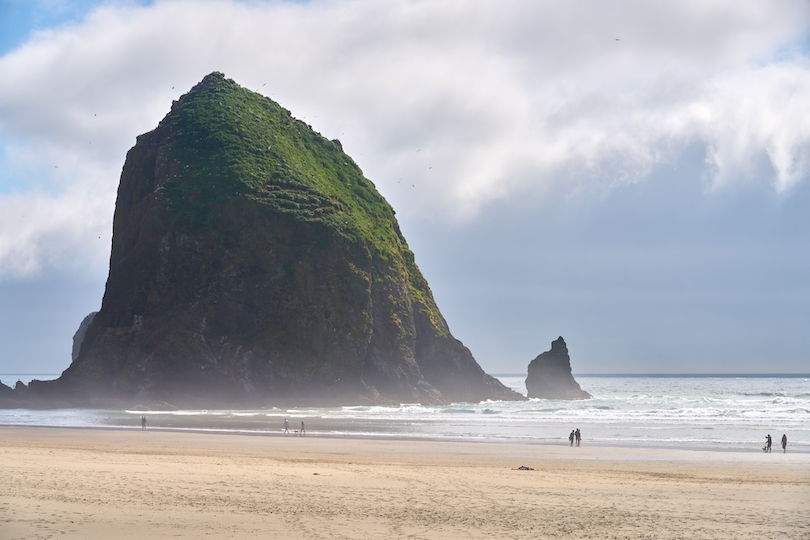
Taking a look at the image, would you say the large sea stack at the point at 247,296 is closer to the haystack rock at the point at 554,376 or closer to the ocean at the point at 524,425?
the ocean at the point at 524,425

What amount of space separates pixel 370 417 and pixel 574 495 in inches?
1566

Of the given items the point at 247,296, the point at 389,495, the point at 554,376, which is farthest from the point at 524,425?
the point at 554,376

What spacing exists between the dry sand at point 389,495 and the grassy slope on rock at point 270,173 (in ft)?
184

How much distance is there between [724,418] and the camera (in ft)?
178

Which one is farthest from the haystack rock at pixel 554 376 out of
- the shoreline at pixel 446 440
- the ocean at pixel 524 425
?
the shoreline at pixel 446 440

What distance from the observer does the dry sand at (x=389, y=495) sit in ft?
44.2

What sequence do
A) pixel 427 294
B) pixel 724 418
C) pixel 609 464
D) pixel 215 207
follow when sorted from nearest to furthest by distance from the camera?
pixel 609 464
pixel 724 418
pixel 215 207
pixel 427 294

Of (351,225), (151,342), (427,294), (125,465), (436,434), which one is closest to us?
(125,465)

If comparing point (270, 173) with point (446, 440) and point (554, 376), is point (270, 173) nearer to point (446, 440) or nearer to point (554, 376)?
point (554, 376)

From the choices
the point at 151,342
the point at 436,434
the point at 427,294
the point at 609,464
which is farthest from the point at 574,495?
the point at 427,294

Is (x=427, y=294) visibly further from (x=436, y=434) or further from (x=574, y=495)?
(x=574, y=495)

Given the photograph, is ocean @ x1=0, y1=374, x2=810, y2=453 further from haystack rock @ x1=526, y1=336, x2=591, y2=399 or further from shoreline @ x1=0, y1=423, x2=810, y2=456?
haystack rock @ x1=526, y1=336, x2=591, y2=399

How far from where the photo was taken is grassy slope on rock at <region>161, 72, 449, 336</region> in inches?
3226

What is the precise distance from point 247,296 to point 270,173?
16678mm
